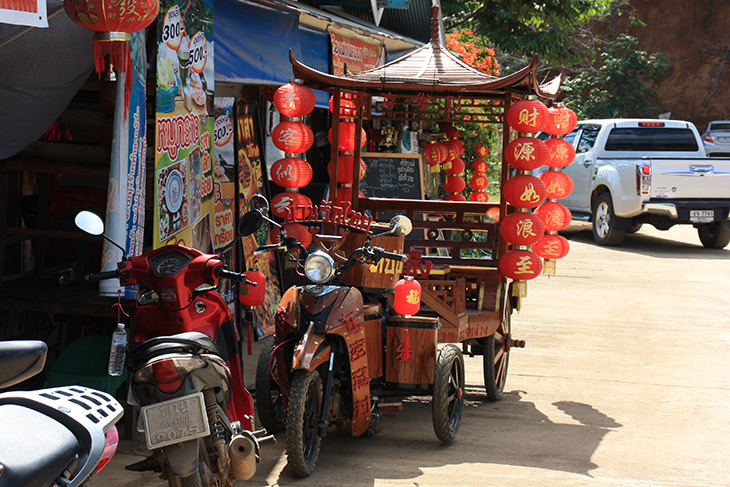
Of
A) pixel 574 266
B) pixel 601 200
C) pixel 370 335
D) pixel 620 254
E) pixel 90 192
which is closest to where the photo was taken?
pixel 370 335

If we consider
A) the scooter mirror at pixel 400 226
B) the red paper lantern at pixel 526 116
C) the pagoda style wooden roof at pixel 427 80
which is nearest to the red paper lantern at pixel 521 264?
the red paper lantern at pixel 526 116

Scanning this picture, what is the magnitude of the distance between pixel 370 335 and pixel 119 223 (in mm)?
1668

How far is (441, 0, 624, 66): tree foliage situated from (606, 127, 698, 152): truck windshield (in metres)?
3.26

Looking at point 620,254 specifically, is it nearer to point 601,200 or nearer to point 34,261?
point 601,200

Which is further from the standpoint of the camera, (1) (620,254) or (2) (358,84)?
(1) (620,254)

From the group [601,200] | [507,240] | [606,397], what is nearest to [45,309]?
[507,240]

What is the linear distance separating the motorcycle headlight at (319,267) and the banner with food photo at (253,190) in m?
2.77

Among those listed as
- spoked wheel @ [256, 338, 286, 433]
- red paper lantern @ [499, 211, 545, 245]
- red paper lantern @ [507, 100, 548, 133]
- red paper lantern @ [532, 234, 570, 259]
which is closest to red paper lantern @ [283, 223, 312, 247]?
spoked wheel @ [256, 338, 286, 433]

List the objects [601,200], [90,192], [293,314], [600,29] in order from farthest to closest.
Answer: [600,29] → [601,200] → [90,192] → [293,314]

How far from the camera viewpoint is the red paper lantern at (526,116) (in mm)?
6652

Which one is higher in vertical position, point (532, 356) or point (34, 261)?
point (34, 261)

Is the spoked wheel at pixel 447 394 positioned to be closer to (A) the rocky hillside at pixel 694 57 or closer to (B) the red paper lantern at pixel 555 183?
(B) the red paper lantern at pixel 555 183

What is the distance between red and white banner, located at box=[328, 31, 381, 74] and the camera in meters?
10.3

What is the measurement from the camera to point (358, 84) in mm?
6848
